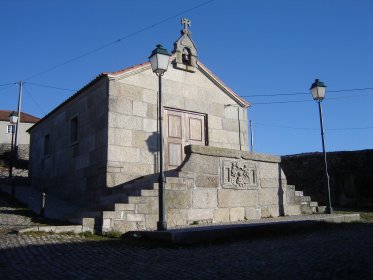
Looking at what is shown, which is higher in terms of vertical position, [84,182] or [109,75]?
[109,75]

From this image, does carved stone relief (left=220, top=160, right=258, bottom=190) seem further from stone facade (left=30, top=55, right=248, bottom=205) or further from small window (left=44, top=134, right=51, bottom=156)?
small window (left=44, top=134, right=51, bottom=156)

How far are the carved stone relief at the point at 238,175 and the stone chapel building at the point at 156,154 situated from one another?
1.1 inches

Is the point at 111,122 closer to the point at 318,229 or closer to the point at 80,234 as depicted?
the point at 80,234

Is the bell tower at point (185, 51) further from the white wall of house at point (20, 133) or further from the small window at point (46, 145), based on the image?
the white wall of house at point (20, 133)

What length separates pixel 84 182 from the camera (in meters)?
12.2

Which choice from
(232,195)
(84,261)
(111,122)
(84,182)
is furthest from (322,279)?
(84,182)

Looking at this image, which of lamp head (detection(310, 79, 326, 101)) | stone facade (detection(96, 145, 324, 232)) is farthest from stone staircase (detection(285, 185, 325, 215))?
lamp head (detection(310, 79, 326, 101))

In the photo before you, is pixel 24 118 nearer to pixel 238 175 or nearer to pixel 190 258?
pixel 238 175

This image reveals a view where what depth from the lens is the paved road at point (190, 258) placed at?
4641 millimetres

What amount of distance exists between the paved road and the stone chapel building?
158 cm

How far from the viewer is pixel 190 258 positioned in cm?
572

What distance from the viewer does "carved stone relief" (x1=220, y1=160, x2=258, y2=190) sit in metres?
10.1

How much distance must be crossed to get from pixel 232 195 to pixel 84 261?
5.41 m

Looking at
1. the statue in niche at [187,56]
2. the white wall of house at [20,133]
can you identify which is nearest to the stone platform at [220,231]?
the statue in niche at [187,56]
